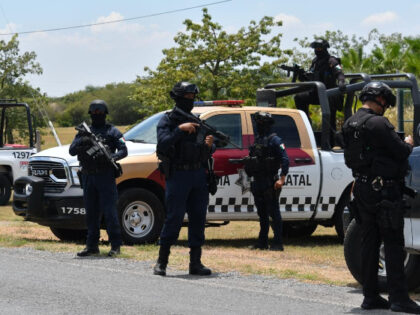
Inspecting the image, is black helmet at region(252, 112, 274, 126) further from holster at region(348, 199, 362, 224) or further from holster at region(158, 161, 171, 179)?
holster at region(348, 199, 362, 224)

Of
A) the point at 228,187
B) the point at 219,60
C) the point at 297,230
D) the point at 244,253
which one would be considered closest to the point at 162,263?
the point at 244,253

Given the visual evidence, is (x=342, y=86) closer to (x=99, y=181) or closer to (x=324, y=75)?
(x=324, y=75)

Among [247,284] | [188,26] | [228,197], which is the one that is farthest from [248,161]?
[188,26]

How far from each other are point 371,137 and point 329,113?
499cm

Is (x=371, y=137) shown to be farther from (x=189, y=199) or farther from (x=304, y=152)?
(x=304, y=152)

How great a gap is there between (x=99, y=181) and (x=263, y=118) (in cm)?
228

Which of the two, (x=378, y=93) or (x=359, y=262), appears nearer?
(x=378, y=93)

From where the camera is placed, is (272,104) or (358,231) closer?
(358,231)

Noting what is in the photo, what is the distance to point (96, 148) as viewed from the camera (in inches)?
382

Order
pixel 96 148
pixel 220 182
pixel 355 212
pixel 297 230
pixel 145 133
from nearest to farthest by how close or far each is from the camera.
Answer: pixel 355 212, pixel 96 148, pixel 220 182, pixel 145 133, pixel 297 230

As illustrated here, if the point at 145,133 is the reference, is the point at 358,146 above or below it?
below

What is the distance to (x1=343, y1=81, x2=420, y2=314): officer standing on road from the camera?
6.47 m

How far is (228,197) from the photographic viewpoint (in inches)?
438

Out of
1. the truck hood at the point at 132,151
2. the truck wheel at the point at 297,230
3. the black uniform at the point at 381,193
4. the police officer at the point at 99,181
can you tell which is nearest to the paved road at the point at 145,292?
the black uniform at the point at 381,193
